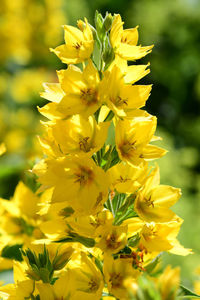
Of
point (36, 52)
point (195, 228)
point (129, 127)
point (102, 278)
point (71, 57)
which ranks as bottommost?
point (195, 228)

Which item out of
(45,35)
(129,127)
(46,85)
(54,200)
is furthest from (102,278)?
(45,35)

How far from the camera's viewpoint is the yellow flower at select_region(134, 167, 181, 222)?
84 cm

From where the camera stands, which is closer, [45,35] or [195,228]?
[195,228]

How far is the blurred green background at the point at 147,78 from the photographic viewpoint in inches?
161

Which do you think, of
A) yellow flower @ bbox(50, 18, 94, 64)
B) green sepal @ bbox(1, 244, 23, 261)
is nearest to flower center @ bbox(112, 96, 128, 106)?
yellow flower @ bbox(50, 18, 94, 64)

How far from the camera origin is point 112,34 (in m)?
0.87

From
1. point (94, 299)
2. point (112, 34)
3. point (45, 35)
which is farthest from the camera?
point (45, 35)

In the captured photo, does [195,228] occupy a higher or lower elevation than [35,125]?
lower

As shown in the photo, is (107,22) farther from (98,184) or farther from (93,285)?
(93,285)

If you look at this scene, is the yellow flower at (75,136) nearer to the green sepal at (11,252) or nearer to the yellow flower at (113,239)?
the yellow flower at (113,239)

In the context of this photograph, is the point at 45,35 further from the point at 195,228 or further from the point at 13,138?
the point at 195,228

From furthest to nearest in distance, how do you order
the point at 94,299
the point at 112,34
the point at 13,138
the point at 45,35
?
the point at 45,35
the point at 13,138
the point at 112,34
the point at 94,299

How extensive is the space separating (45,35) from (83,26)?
14.2 feet

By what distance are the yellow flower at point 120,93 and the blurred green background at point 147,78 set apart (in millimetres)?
401
